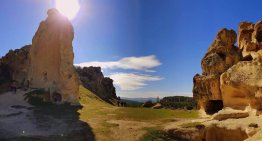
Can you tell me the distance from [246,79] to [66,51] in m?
30.6

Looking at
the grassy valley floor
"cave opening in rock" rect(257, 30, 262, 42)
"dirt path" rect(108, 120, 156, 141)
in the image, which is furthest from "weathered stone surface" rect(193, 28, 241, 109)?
"dirt path" rect(108, 120, 156, 141)

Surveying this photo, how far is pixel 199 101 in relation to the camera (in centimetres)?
4762

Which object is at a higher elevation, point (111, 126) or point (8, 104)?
point (8, 104)

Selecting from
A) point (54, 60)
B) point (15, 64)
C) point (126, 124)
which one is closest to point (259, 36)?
point (126, 124)

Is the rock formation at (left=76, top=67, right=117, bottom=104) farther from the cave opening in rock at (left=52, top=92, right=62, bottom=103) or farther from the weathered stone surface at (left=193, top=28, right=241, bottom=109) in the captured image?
the weathered stone surface at (left=193, top=28, right=241, bottom=109)

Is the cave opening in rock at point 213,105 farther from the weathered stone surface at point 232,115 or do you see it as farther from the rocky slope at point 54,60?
the rocky slope at point 54,60

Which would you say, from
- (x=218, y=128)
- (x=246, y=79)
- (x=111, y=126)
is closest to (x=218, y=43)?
(x=246, y=79)

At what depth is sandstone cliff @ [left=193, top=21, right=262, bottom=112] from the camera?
116 ft

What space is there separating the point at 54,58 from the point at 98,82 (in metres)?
53.7

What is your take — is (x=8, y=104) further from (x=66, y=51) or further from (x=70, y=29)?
(x=70, y=29)

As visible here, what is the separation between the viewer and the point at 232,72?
38.0 metres

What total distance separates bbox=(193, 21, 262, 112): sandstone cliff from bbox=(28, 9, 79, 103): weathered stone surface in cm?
2037

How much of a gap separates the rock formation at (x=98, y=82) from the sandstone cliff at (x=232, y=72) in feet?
183

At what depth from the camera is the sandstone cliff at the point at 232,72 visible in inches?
1390
